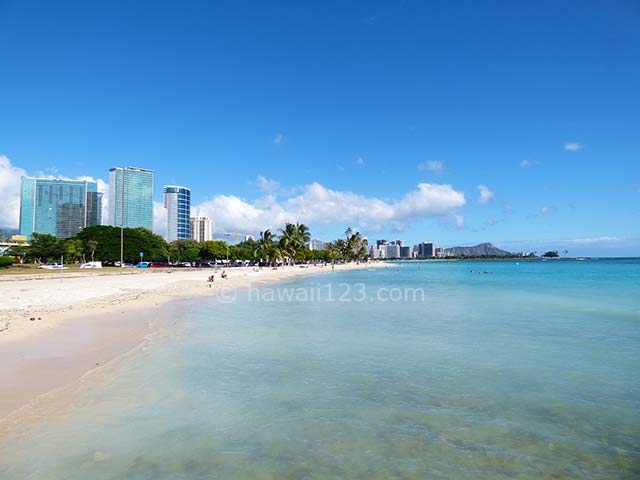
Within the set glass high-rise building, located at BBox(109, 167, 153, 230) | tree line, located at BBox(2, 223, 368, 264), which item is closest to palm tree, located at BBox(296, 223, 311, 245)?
tree line, located at BBox(2, 223, 368, 264)

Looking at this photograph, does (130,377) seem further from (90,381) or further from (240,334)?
(240,334)

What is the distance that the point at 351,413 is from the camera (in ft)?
20.5

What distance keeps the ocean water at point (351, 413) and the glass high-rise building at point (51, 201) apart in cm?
16795

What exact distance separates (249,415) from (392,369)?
3.76 m

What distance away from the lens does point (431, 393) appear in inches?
285

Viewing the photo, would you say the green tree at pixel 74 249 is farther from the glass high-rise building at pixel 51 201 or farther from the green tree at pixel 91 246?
the glass high-rise building at pixel 51 201

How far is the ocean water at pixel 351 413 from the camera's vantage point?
470cm

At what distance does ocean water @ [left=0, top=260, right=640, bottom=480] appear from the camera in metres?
4.70

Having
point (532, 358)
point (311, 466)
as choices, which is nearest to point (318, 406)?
point (311, 466)

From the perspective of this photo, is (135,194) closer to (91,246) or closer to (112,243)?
(112,243)

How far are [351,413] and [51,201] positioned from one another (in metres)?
188

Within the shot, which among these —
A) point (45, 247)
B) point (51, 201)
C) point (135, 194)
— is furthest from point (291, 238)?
point (51, 201)

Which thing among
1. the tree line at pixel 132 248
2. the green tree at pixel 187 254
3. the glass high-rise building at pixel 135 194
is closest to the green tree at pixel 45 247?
the tree line at pixel 132 248

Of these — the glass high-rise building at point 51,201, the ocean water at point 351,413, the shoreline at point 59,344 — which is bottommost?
the ocean water at point 351,413
